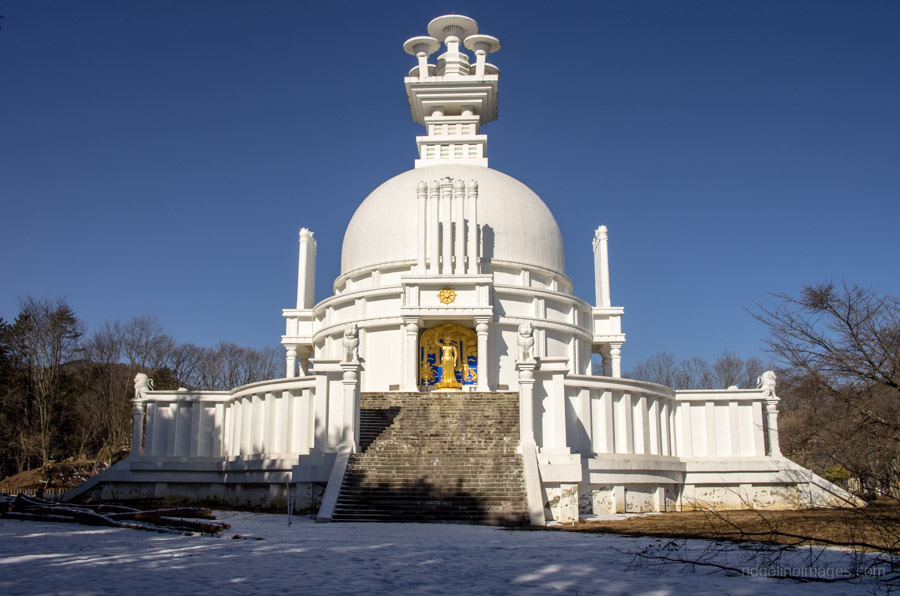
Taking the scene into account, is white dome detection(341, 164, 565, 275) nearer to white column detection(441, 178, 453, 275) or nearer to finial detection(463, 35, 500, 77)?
white column detection(441, 178, 453, 275)

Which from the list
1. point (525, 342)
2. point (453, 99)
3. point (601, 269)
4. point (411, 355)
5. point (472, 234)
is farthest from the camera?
point (453, 99)

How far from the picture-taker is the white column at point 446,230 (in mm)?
35938

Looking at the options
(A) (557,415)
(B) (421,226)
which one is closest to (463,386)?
(B) (421,226)

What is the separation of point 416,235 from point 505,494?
19.8 metres

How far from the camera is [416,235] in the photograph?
3916cm

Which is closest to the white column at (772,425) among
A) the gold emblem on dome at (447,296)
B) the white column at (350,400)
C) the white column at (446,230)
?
the gold emblem on dome at (447,296)

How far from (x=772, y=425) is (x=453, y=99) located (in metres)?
25.1

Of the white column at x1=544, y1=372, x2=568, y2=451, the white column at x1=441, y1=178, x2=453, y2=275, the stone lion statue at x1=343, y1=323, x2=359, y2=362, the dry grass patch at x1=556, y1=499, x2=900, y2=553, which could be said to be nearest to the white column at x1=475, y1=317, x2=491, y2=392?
the white column at x1=441, y1=178, x2=453, y2=275

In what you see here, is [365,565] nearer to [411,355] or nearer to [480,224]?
[411,355]

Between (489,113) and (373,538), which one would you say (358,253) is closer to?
(489,113)

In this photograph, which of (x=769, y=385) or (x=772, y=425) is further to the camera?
(x=769, y=385)

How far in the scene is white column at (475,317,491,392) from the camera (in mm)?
32938

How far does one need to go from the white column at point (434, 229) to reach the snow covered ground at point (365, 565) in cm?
2037

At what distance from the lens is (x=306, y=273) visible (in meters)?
43.5
